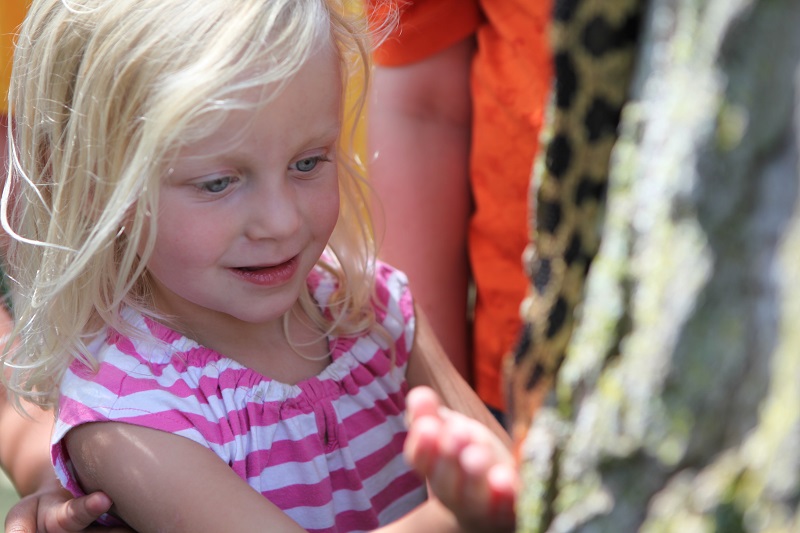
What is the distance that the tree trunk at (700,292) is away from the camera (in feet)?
1.46

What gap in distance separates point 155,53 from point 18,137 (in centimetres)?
33

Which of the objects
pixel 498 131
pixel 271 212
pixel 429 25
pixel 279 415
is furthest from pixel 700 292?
pixel 429 25

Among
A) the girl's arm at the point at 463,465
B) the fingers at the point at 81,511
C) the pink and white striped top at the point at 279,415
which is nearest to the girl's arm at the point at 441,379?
the pink and white striped top at the point at 279,415

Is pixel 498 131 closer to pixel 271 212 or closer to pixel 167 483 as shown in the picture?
pixel 271 212

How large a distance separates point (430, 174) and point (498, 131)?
7.1 inches

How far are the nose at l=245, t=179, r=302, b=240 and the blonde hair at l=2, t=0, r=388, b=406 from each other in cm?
10

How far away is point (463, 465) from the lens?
65cm

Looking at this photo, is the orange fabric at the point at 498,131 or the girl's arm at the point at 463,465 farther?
the orange fabric at the point at 498,131

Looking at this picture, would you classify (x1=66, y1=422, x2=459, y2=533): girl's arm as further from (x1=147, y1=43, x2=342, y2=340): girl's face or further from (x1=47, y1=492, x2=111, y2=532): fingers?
(x1=147, y1=43, x2=342, y2=340): girl's face

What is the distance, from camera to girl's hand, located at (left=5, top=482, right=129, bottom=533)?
1.05 meters

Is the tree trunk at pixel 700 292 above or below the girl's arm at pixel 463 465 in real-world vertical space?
above

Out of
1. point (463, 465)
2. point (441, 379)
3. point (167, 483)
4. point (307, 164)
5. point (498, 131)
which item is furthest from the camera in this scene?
point (498, 131)

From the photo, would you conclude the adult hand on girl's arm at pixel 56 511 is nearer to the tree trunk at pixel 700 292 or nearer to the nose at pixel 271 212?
the nose at pixel 271 212

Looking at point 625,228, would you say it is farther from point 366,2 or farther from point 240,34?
point 366,2
